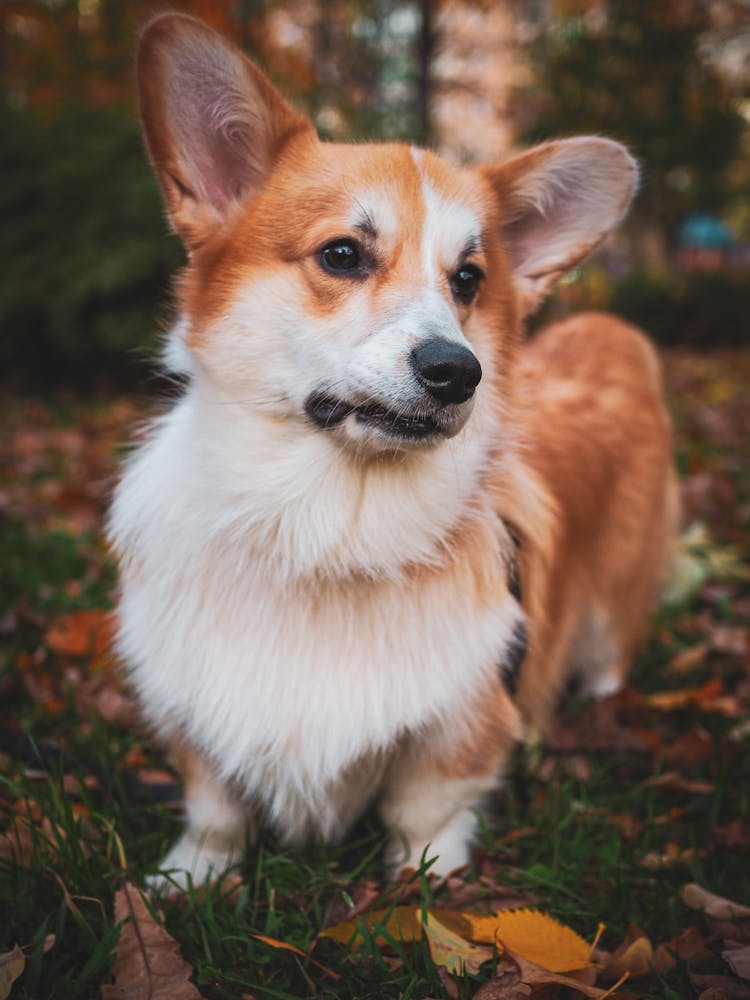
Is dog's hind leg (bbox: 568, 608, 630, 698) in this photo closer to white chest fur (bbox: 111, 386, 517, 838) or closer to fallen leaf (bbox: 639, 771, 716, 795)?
fallen leaf (bbox: 639, 771, 716, 795)

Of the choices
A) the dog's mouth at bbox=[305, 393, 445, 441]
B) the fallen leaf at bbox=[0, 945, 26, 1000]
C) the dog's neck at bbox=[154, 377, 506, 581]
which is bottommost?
the fallen leaf at bbox=[0, 945, 26, 1000]

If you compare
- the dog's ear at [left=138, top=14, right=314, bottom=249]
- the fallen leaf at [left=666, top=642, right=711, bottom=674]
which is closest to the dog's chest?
the dog's ear at [left=138, top=14, right=314, bottom=249]

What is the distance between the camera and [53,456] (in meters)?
4.88

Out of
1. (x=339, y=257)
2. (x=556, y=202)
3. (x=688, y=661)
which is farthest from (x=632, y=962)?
(x=556, y=202)

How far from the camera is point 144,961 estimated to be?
1.51m

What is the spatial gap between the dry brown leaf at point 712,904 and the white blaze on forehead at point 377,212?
154 cm

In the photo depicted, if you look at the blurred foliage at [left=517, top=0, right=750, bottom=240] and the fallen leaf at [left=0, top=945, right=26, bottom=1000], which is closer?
the fallen leaf at [left=0, top=945, right=26, bottom=1000]

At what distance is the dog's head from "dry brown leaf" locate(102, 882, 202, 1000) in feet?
3.33

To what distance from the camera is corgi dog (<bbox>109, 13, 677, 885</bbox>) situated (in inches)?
68.2

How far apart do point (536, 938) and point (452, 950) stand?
18 centimetres

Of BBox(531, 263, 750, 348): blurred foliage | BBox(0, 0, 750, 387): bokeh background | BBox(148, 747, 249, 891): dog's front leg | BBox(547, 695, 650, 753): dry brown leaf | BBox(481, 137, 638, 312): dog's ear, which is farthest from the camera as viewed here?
BBox(531, 263, 750, 348): blurred foliage

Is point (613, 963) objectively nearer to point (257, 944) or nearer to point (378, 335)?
point (257, 944)

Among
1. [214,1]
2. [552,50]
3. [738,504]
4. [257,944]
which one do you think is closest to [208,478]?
[257,944]

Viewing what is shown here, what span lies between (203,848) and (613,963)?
89 centimetres
